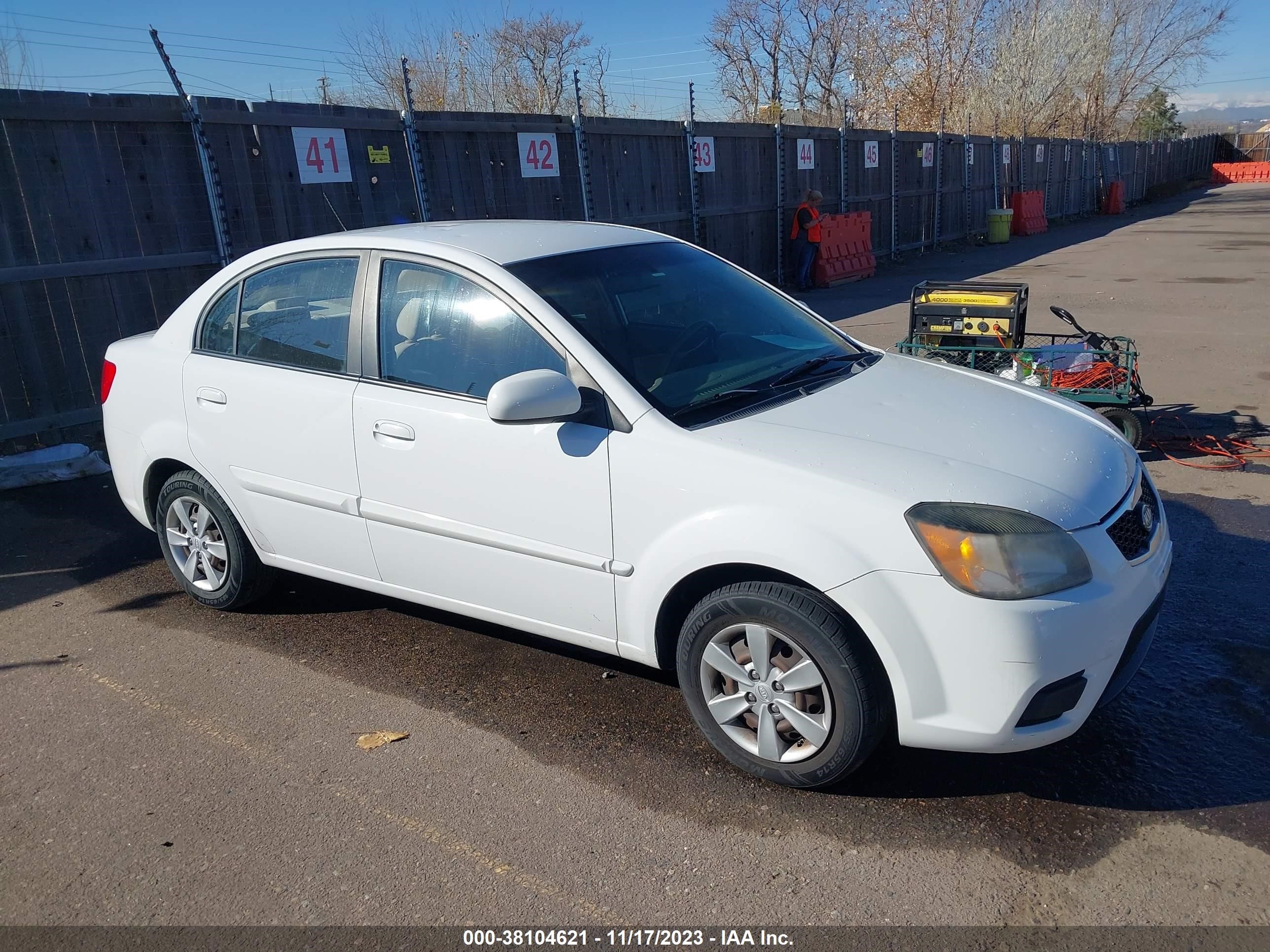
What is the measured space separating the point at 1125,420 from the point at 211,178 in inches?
297

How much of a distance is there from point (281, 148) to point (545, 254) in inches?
253

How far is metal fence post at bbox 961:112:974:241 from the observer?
2453 centimetres

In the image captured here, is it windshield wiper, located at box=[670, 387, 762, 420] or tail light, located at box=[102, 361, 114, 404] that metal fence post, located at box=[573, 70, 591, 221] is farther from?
windshield wiper, located at box=[670, 387, 762, 420]

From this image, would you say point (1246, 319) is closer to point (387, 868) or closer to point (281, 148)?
point (281, 148)

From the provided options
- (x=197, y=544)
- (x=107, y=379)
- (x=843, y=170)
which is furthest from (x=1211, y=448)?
(x=843, y=170)

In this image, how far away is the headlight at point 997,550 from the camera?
2.75 meters

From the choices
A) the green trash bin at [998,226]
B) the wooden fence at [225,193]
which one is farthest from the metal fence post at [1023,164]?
the wooden fence at [225,193]

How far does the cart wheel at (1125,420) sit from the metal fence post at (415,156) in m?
7.00

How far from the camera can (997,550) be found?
9.09 ft

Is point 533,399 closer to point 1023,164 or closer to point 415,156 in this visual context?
point 415,156

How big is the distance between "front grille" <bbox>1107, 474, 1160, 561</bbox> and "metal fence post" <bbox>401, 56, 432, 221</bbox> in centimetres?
857

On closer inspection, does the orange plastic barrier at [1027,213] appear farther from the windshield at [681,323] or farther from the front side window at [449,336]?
A: the front side window at [449,336]

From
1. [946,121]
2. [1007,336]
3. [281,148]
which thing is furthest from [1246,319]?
[946,121]

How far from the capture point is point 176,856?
2.99m
